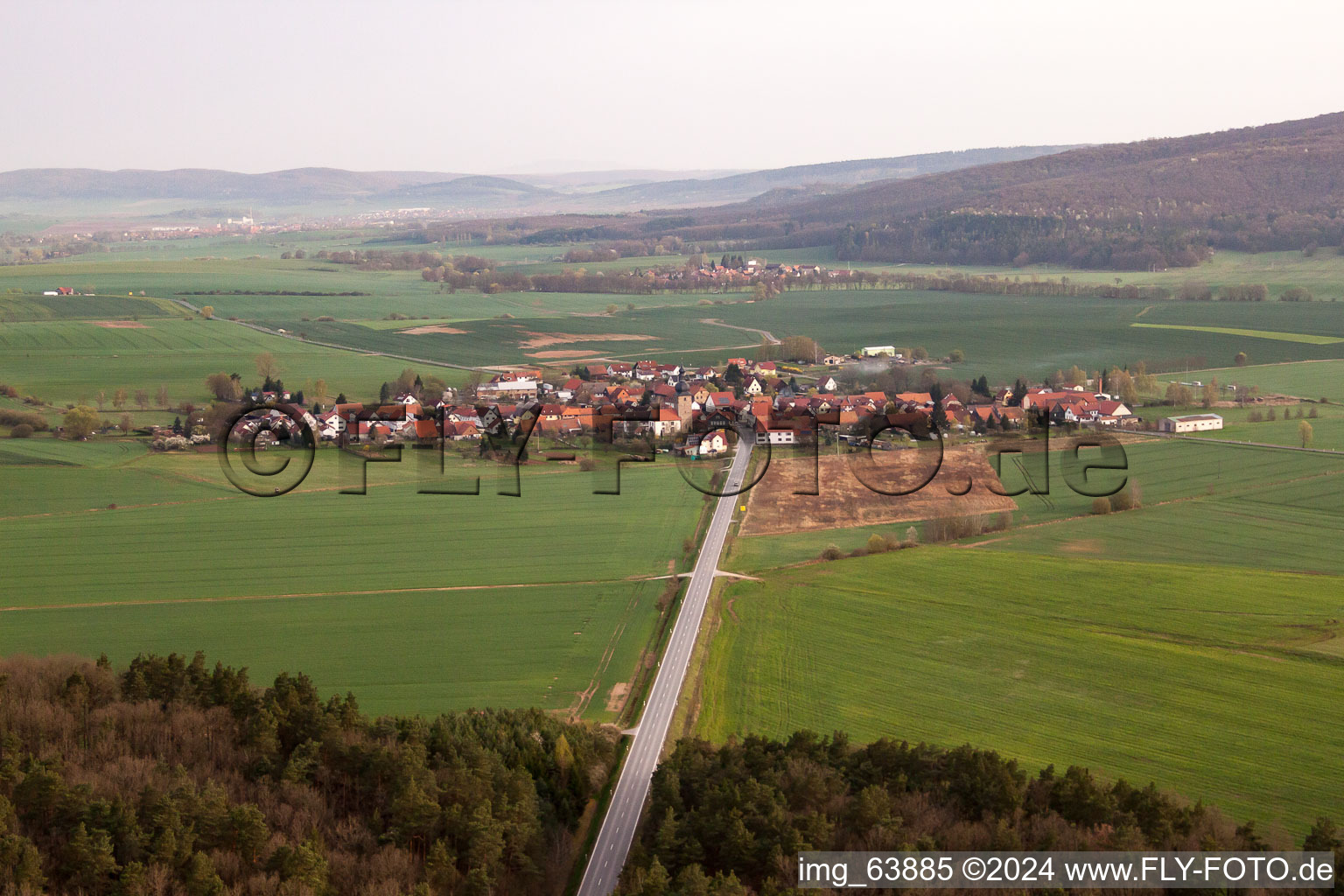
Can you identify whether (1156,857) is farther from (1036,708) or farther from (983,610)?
(983,610)

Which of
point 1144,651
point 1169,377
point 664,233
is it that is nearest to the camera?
point 1144,651

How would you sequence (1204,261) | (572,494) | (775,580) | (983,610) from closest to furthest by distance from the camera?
(983,610) < (775,580) < (572,494) < (1204,261)

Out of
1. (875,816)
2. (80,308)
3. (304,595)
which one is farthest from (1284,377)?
(80,308)

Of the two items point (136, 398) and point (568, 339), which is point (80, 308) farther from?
point (136, 398)

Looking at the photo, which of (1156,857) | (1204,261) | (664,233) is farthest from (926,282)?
(1156,857)

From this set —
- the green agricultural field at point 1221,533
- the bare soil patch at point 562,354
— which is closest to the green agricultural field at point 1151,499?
the green agricultural field at point 1221,533

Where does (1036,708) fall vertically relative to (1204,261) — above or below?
below

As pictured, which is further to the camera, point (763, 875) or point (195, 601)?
point (195, 601)

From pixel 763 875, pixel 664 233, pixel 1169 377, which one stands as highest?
pixel 664 233
